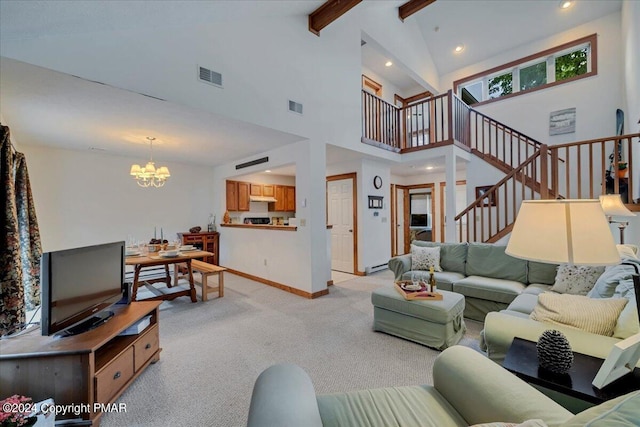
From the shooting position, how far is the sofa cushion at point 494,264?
3.27 meters

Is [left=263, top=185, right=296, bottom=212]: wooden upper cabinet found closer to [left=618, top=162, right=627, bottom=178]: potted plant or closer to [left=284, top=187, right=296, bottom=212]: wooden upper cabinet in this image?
[left=284, top=187, right=296, bottom=212]: wooden upper cabinet

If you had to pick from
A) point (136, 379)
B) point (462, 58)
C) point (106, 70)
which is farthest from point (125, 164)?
point (462, 58)

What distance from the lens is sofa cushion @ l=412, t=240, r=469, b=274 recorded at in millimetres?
3762

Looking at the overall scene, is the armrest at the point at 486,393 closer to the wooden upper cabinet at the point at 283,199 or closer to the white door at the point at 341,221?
the white door at the point at 341,221

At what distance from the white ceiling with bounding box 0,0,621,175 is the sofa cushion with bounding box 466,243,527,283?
2.80 m

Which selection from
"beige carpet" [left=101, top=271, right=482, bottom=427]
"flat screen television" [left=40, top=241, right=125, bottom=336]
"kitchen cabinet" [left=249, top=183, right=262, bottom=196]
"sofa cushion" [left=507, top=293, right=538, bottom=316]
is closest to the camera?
"flat screen television" [left=40, top=241, right=125, bottom=336]

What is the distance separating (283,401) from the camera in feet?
3.36

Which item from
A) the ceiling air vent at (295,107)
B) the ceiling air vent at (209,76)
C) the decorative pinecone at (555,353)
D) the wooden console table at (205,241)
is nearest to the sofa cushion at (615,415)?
the decorative pinecone at (555,353)

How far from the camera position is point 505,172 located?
214 inches

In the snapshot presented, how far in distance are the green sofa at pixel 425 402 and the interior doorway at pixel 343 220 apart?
167 inches

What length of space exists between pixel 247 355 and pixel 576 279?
3.23 meters

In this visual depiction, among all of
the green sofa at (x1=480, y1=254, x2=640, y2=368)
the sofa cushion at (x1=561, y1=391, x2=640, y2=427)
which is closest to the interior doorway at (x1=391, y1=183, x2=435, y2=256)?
the green sofa at (x1=480, y1=254, x2=640, y2=368)

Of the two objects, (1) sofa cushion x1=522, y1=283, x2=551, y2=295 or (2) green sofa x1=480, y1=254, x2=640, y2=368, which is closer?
(2) green sofa x1=480, y1=254, x2=640, y2=368

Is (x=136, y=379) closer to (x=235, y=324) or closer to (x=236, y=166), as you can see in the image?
(x=235, y=324)
